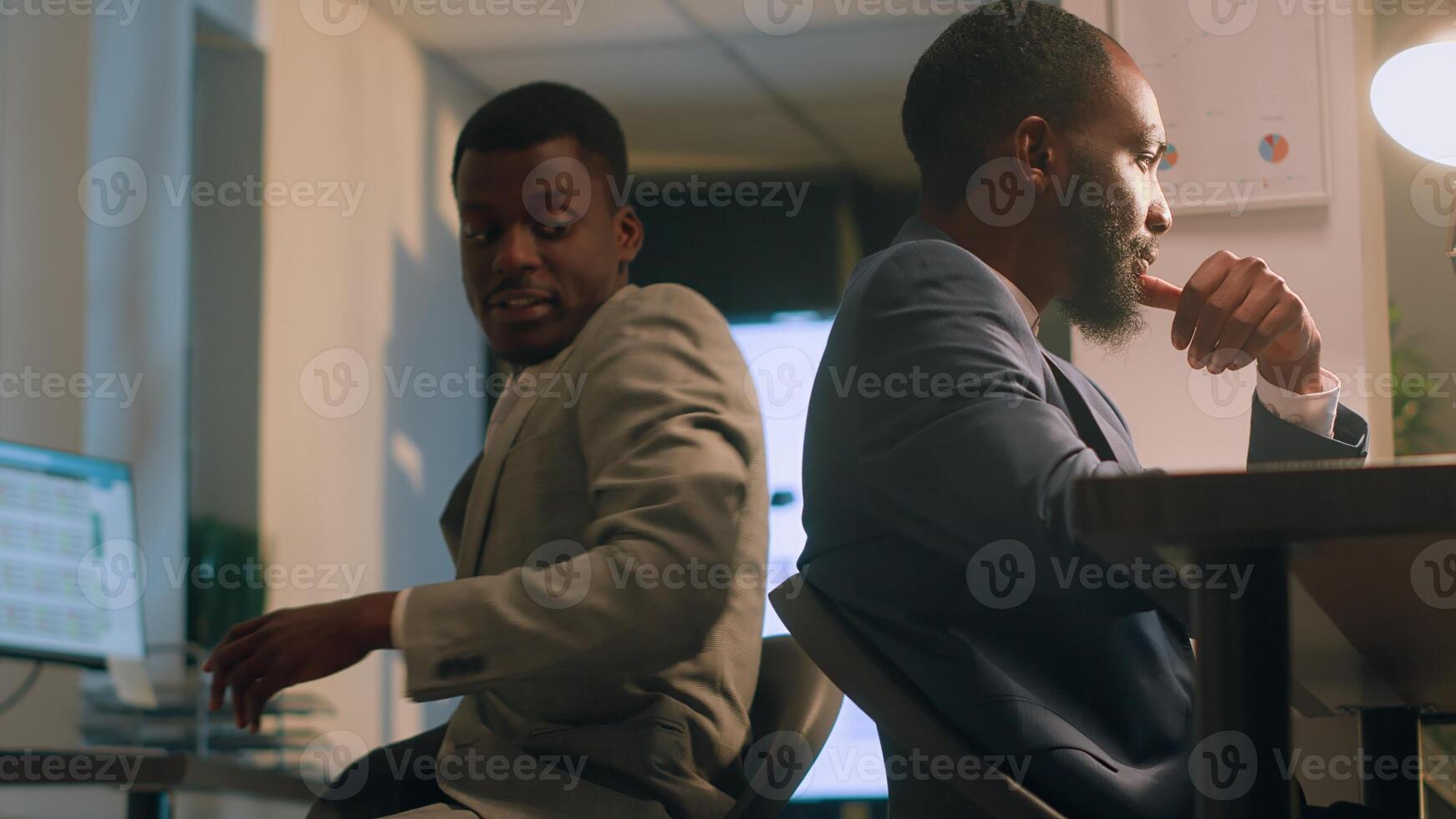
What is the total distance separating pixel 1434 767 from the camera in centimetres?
287

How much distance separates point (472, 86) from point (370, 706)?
2389mm

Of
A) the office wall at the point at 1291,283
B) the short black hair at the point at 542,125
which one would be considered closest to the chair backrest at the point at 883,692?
the short black hair at the point at 542,125

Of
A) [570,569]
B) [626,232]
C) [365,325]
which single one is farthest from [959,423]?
[365,325]

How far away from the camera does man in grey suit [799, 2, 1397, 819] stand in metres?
0.91

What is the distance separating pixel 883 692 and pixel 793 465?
13.3ft

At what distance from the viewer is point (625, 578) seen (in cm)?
115

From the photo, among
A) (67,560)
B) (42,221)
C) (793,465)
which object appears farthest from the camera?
(793,465)

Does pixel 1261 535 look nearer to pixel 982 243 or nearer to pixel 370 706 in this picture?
pixel 982 243

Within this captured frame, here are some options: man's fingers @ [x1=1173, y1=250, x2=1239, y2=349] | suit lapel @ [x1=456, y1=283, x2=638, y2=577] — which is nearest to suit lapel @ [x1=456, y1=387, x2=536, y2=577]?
suit lapel @ [x1=456, y1=283, x2=638, y2=577]

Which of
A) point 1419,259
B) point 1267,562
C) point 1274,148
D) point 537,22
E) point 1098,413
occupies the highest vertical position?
point 537,22

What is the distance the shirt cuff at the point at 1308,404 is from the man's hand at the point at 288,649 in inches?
36.7

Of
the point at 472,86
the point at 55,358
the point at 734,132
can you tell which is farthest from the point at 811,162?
the point at 55,358

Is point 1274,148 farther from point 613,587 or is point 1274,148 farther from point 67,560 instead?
point 67,560

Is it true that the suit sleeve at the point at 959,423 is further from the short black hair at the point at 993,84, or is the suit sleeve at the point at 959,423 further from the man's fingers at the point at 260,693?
the man's fingers at the point at 260,693
